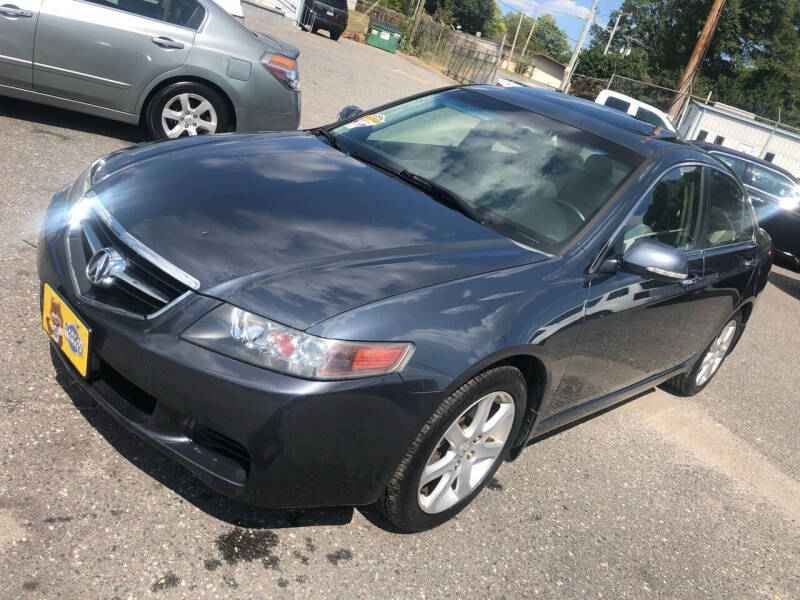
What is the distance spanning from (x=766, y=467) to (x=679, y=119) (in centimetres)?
2806

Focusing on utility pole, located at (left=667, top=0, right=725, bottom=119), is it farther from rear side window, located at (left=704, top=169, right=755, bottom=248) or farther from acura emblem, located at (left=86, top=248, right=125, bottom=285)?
acura emblem, located at (left=86, top=248, right=125, bottom=285)

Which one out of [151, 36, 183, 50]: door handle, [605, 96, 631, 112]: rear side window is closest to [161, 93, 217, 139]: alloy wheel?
[151, 36, 183, 50]: door handle

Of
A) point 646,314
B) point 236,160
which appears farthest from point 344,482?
point 646,314

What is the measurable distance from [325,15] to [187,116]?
22666mm

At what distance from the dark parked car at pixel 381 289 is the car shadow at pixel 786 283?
6.89 m

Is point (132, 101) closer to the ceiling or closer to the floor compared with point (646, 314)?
closer to the floor

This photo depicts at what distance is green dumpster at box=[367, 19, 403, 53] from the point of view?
33906 millimetres

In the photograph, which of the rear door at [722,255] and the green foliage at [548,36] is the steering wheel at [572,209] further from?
the green foliage at [548,36]

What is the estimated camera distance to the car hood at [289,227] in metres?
2.48

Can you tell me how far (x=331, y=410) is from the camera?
91.5 inches

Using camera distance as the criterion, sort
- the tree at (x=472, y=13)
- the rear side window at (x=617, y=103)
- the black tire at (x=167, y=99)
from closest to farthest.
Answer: the black tire at (x=167, y=99) < the rear side window at (x=617, y=103) < the tree at (x=472, y=13)

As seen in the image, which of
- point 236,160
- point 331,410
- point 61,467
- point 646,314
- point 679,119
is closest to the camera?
point 331,410

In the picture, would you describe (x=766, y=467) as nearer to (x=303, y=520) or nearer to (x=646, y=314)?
(x=646, y=314)

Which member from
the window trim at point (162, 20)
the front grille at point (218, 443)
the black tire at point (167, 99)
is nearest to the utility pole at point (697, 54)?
the window trim at point (162, 20)
